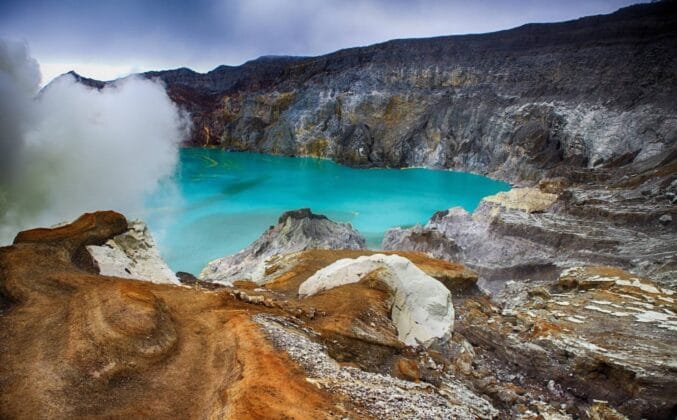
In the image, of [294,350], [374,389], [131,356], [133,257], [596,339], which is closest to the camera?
[131,356]

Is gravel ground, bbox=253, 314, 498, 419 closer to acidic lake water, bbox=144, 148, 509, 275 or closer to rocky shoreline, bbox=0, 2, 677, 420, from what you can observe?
rocky shoreline, bbox=0, 2, 677, 420

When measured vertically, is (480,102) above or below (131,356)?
above

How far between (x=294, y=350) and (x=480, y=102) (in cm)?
8052

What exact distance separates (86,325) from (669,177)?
→ 113 feet

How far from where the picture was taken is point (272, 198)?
5419 centimetres

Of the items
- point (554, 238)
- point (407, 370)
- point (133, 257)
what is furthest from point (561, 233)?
point (133, 257)

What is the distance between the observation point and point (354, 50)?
104m

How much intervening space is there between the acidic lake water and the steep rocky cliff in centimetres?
759

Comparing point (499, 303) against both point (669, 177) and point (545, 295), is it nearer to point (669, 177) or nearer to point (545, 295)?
point (545, 295)

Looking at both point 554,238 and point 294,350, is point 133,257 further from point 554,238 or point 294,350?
point 554,238

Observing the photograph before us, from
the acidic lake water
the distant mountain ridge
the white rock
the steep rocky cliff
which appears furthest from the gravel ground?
the steep rocky cliff

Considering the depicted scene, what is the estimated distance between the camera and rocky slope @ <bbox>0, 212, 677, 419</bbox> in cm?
697

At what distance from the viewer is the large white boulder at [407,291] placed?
41.0 feet

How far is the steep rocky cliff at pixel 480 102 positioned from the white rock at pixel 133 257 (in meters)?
51.9
